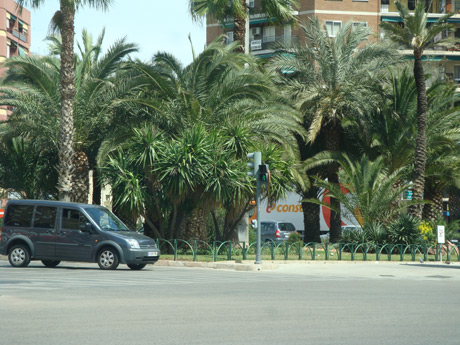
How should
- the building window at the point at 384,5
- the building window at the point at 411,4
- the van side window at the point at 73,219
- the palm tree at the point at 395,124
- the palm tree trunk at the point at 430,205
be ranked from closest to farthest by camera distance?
the van side window at the point at 73,219 → the palm tree at the point at 395,124 → the palm tree trunk at the point at 430,205 → the building window at the point at 411,4 → the building window at the point at 384,5

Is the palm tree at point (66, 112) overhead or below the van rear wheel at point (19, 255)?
overhead

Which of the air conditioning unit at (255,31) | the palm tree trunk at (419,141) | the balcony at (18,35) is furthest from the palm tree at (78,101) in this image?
the balcony at (18,35)

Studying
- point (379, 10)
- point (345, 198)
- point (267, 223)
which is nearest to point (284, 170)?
point (345, 198)

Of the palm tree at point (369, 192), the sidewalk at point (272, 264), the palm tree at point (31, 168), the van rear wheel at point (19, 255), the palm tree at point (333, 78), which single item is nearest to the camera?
the van rear wheel at point (19, 255)

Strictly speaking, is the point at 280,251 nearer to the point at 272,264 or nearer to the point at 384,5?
the point at 272,264

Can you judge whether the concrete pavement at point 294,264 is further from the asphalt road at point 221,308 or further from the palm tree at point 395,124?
the palm tree at point 395,124

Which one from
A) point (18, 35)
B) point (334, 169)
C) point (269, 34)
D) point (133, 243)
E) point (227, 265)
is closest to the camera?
point (133, 243)

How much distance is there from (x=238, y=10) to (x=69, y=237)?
16.4 meters

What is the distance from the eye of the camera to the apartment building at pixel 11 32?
70.1m

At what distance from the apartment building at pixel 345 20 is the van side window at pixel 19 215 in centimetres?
4179

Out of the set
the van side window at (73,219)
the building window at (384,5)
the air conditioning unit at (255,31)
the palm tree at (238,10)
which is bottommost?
the van side window at (73,219)

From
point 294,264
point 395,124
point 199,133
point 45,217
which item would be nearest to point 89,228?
point 45,217

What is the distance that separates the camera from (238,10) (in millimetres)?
32781

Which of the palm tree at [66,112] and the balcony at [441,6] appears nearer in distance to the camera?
the palm tree at [66,112]
